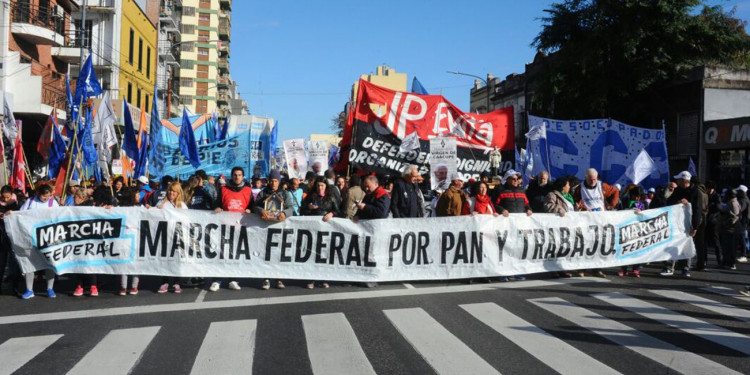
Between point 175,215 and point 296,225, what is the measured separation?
5.74 feet

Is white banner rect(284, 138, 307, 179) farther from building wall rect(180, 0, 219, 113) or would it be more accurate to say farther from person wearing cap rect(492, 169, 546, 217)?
building wall rect(180, 0, 219, 113)

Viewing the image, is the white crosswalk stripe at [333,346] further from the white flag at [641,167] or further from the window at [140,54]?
the window at [140,54]

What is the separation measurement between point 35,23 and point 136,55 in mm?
15182

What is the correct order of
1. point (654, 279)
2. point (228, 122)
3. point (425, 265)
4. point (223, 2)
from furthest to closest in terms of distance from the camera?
point (223, 2)
point (228, 122)
point (654, 279)
point (425, 265)

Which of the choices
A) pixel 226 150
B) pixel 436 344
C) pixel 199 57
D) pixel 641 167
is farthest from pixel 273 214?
pixel 199 57

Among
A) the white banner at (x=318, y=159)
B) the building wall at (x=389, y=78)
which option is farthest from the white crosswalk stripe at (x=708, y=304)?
the building wall at (x=389, y=78)

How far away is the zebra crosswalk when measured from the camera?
5.76 m

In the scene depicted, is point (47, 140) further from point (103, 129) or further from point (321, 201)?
point (321, 201)

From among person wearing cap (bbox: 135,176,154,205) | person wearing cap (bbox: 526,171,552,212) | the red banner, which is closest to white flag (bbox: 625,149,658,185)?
the red banner

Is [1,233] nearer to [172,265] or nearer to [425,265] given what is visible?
[172,265]

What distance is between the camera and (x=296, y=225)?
10.1m

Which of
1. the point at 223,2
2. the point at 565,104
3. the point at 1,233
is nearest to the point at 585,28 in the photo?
the point at 565,104

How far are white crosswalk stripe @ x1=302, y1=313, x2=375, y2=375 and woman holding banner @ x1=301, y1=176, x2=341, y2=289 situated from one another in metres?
2.96

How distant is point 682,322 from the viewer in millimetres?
7754
